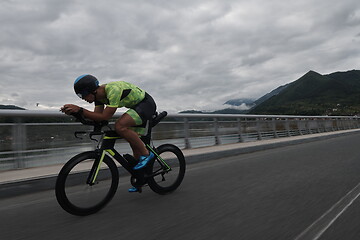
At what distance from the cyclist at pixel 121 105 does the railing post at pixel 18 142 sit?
10.1 ft

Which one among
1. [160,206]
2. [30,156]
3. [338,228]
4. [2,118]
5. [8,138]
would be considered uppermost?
[2,118]

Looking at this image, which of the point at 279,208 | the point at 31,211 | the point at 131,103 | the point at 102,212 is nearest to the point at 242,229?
the point at 279,208

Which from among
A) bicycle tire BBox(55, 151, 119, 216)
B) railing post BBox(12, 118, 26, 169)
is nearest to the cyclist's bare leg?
bicycle tire BBox(55, 151, 119, 216)

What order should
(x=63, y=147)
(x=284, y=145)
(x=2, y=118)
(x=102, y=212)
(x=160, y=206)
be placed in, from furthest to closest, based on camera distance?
(x=284, y=145) < (x=63, y=147) < (x=2, y=118) < (x=160, y=206) < (x=102, y=212)

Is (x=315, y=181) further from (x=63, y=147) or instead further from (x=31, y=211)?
Result: (x=63, y=147)

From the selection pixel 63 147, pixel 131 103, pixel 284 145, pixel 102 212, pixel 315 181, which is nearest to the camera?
pixel 102 212

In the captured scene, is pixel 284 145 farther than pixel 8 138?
Yes

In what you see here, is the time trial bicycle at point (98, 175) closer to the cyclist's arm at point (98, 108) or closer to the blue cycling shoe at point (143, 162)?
the blue cycling shoe at point (143, 162)

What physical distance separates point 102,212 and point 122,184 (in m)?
1.56

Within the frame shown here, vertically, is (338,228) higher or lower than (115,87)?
lower

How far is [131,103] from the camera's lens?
3.60 m

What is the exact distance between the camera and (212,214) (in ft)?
9.80

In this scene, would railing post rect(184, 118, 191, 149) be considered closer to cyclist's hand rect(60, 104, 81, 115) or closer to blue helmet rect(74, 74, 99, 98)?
blue helmet rect(74, 74, 99, 98)

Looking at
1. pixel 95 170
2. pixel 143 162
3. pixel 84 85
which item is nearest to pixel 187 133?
pixel 143 162
